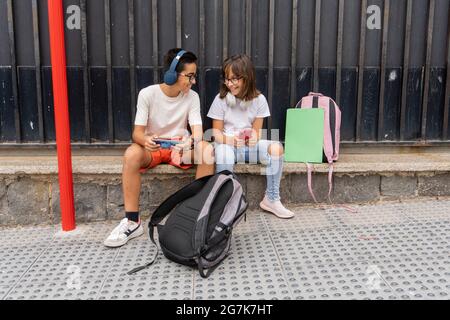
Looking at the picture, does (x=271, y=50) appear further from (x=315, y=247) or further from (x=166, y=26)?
(x=315, y=247)

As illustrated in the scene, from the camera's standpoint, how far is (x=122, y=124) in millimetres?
4320

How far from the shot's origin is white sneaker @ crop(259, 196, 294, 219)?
157 inches

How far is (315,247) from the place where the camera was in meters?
3.45

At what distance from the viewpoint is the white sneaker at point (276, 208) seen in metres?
4.00

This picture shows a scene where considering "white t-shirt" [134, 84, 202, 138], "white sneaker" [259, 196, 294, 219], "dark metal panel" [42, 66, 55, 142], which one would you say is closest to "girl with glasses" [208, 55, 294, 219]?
"white sneaker" [259, 196, 294, 219]

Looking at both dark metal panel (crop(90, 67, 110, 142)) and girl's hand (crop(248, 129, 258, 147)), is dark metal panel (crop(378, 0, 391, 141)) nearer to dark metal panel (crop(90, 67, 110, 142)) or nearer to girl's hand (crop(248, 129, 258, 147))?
girl's hand (crop(248, 129, 258, 147))

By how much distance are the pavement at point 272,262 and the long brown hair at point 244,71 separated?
0.99 metres

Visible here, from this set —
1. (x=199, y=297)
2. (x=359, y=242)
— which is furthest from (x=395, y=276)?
(x=199, y=297)

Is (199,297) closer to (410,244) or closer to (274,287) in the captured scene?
(274,287)

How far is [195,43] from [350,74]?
1398 millimetres

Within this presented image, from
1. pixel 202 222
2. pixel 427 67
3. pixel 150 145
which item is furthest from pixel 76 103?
pixel 427 67

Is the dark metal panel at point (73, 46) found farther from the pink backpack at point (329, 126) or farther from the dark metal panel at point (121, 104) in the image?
the pink backpack at point (329, 126)

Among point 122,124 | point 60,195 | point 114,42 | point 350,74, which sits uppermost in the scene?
point 114,42

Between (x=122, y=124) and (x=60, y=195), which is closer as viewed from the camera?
(x=60, y=195)
